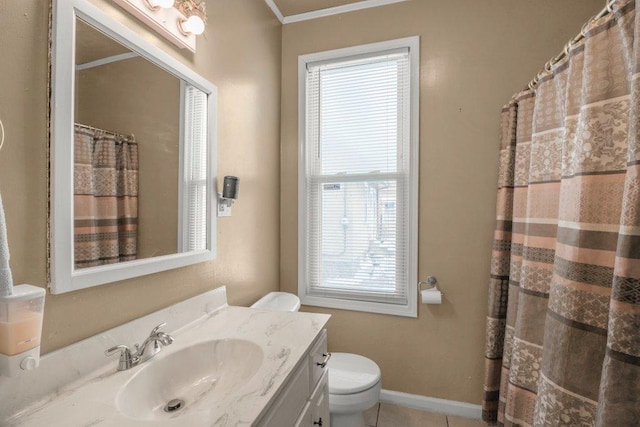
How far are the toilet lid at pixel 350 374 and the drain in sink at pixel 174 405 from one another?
794mm

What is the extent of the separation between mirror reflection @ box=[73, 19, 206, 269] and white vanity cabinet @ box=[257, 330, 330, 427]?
2.24 ft

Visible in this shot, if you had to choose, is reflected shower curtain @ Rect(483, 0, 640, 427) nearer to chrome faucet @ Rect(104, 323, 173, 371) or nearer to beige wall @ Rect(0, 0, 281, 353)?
chrome faucet @ Rect(104, 323, 173, 371)

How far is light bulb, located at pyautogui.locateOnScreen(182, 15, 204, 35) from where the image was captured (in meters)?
1.24

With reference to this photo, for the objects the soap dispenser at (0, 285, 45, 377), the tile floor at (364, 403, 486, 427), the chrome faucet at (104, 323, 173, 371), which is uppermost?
the soap dispenser at (0, 285, 45, 377)

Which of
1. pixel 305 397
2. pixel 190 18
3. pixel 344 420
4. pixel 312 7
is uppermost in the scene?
pixel 312 7

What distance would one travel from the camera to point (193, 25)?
1.24 m

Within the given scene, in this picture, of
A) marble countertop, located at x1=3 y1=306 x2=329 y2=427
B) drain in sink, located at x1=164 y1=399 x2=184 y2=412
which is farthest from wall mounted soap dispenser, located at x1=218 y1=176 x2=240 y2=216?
drain in sink, located at x1=164 y1=399 x2=184 y2=412

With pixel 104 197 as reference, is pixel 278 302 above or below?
below

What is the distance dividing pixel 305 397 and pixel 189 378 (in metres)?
0.42

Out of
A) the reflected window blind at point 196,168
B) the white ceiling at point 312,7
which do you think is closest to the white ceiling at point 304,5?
the white ceiling at point 312,7

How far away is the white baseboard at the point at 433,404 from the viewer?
1.91 metres

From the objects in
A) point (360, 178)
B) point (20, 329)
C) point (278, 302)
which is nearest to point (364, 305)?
point (278, 302)

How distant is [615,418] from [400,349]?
1.34 meters

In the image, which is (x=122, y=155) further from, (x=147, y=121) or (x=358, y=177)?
(x=358, y=177)
